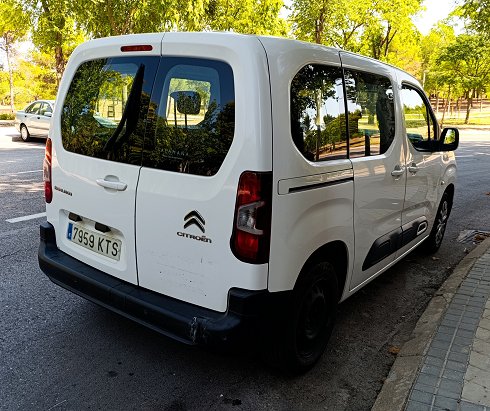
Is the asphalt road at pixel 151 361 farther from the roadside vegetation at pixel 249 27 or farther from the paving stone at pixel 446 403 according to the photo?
the roadside vegetation at pixel 249 27

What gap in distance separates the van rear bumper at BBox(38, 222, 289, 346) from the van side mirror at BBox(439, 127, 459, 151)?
2864 millimetres

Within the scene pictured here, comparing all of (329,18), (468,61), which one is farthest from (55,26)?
(468,61)

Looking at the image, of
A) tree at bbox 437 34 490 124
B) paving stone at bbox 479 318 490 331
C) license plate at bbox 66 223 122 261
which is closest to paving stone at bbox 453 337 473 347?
paving stone at bbox 479 318 490 331

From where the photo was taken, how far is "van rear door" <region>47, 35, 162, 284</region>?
2.68 metres

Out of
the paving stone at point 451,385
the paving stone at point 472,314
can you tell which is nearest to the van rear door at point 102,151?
the paving stone at point 451,385

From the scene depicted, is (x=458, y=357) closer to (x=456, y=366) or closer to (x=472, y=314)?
(x=456, y=366)

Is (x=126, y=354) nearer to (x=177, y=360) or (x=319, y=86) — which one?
(x=177, y=360)

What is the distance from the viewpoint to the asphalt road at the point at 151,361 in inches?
103

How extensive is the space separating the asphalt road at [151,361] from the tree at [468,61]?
34.1m

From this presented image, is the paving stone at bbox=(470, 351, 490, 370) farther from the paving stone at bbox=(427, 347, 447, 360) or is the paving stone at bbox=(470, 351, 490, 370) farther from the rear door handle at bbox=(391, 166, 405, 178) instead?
the rear door handle at bbox=(391, 166, 405, 178)

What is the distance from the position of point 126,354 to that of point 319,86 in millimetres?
2137

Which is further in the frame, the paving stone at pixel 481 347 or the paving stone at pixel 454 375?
the paving stone at pixel 481 347

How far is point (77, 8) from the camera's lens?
64.9 ft

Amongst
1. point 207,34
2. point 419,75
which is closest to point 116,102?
point 207,34
